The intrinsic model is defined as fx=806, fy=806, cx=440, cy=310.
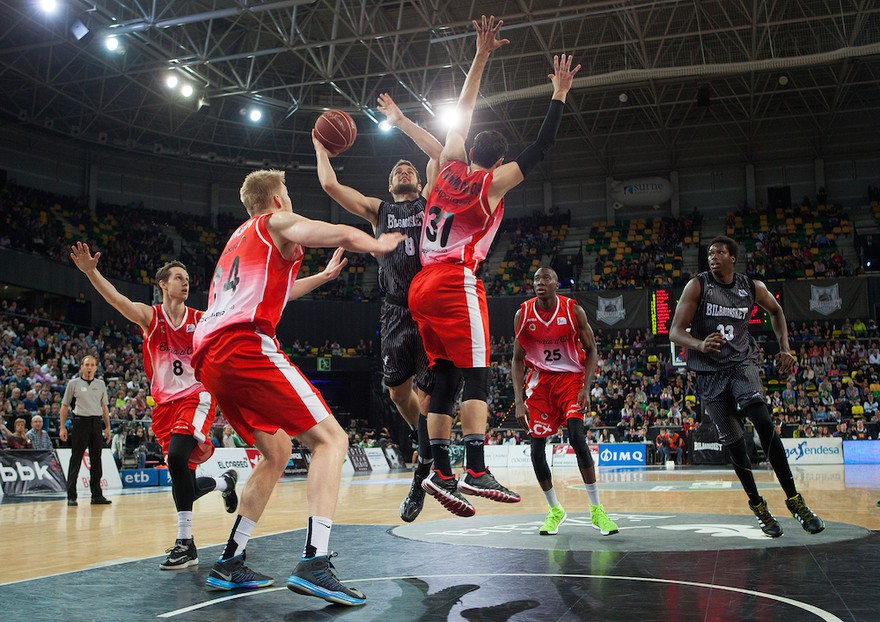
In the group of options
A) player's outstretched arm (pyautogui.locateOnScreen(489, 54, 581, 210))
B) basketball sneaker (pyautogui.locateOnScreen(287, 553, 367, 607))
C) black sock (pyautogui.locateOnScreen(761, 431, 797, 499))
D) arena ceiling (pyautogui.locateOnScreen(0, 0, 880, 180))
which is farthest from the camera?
arena ceiling (pyautogui.locateOnScreen(0, 0, 880, 180))

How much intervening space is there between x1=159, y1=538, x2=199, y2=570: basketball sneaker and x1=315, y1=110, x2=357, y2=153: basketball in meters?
2.64

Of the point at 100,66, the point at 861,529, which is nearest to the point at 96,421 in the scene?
the point at 861,529

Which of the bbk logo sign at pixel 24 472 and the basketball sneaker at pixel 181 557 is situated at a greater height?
the basketball sneaker at pixel 181 557

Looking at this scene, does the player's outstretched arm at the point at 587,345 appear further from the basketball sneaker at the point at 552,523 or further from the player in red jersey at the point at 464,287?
the player in red jersey at the point at 464,287

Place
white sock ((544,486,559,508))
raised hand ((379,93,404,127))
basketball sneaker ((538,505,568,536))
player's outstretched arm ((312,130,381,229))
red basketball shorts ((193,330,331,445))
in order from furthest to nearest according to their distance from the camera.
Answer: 1. white sock ((544,486,559,508))
2. basketball sneaker ((538,505,568,536))
3. raised hand ((379,93,404,127))
4. player's outstretched arm ((312,130,381,229))
5. red basketball shorts ((193,330,331,445))

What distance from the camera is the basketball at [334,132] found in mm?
5008

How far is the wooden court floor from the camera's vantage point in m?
3.62

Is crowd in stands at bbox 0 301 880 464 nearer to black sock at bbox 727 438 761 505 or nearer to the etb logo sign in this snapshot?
the etb logo sign

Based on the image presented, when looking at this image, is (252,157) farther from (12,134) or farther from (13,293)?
(13,293)

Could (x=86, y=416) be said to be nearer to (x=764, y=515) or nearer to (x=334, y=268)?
(x=334, y=268)

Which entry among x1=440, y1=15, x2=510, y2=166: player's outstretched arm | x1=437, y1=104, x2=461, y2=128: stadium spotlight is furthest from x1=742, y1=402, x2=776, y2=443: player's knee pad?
x1=437, y1=104, x2=461, y2=128: stadium spotlight

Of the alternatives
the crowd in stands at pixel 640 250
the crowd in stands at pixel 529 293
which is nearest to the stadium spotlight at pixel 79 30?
the crowd in stands at pixel 529 293

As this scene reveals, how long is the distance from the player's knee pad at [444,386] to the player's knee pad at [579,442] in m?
1.88

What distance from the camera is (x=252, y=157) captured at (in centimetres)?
3456
